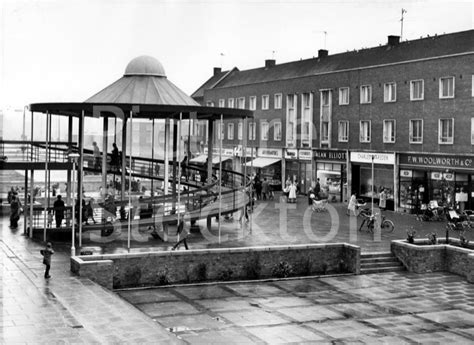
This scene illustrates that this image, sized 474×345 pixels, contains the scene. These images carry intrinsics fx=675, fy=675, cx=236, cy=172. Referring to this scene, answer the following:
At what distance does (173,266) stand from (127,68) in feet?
39.1

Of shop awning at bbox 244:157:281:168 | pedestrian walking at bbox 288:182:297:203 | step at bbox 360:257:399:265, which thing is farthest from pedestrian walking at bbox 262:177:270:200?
step at bbox 360:257:399:265

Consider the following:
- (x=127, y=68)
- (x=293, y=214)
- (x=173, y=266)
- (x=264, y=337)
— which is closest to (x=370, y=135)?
(x=293, y=214)

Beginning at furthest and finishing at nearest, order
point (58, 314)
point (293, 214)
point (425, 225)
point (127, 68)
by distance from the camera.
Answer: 1. point (293, 214)
2. point (425, 225)
3. point (127, 68)
4. point (58, 314)

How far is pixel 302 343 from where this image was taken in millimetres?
15773

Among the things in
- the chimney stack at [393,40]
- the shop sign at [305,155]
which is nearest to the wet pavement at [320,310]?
the shop sign at [305,155]

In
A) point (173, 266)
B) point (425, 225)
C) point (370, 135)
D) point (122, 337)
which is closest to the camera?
point (122, 337)

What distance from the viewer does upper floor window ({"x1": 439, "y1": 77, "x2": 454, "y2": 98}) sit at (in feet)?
123

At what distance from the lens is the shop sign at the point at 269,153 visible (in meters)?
53.3

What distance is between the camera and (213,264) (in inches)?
901

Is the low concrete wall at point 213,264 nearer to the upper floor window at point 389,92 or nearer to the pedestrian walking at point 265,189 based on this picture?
the upper floor window at point 389,92

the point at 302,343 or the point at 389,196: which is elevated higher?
the point at 389,196

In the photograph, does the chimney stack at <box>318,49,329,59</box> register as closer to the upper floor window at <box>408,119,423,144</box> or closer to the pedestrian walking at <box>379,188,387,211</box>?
the upper floor window at <box>408,119,423,144</box>

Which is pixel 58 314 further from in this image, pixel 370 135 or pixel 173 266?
pixel 370 135

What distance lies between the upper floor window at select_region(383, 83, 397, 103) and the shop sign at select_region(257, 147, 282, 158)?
1270cm
